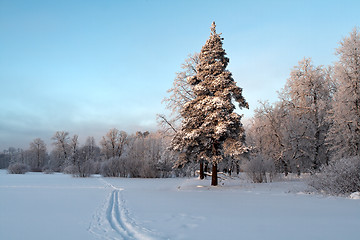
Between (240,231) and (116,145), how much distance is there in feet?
205

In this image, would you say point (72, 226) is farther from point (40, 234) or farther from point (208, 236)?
point (208, 236)

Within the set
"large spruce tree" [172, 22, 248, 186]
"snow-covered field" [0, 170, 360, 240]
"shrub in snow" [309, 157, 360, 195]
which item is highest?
"large spruce tree" [172, 22, 248, 186]

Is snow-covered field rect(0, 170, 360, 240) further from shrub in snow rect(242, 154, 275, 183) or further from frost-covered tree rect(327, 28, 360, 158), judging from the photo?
frost-covered tree rect(327, 28, 360, 158)

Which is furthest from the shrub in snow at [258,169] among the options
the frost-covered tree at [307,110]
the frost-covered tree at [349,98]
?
the frost-covered tree at [307,110]

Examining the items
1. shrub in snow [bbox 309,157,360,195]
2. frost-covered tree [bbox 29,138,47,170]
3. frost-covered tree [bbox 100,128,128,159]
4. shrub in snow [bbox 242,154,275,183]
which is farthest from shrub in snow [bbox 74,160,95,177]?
frost-covered tree [bbox 29,138,47,170]

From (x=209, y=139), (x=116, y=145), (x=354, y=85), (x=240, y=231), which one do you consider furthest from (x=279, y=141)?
(x=116, y=145)

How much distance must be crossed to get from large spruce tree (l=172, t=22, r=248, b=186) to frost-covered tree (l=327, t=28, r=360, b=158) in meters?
9.80

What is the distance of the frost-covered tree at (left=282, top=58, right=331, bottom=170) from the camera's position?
25391 millimetres

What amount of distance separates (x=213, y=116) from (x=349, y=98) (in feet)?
42.0

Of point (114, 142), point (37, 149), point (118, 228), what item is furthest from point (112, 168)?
point (37, 149)

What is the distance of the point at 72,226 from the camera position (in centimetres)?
629

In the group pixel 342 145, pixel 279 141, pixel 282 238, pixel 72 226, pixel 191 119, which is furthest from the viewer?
pixel 279 141

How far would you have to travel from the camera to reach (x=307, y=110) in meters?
25.9

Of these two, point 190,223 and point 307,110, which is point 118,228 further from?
point 307,110
